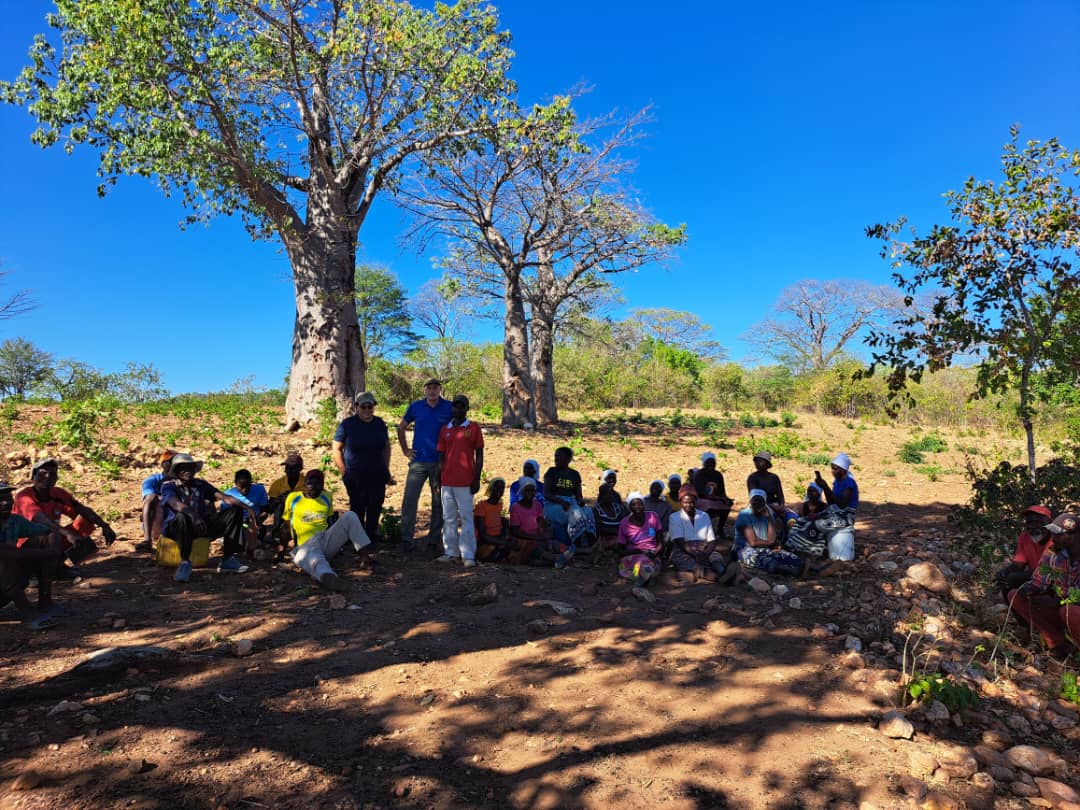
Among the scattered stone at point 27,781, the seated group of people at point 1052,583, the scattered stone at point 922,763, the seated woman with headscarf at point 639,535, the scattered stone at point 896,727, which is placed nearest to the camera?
the scattered stone at point 27,781

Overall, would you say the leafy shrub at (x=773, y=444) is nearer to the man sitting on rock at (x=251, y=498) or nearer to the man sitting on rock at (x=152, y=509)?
the man sitting on rock at (x=251, y=498)

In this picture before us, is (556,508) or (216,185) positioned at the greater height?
(216,185)

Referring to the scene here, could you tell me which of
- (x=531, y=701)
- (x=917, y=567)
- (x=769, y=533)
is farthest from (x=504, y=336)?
(x=531, y=701)

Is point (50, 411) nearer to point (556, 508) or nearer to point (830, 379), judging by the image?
point (556, 508)

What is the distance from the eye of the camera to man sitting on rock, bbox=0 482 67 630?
4.34 meters

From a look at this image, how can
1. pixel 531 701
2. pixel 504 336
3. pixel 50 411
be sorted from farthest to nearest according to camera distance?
1. pixel 504 336
2. pixel 50 411
3. pixel 531 701

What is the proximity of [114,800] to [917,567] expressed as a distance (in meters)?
6.06

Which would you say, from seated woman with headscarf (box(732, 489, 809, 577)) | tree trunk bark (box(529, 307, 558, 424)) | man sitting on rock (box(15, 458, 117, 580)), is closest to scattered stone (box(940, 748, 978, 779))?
seated woman with headscarf (box(732, 489, 809, 577))

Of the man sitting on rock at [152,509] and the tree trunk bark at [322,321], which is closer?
the man sitting on rock at [152,509]

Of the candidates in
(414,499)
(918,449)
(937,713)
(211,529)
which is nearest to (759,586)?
(937,713)

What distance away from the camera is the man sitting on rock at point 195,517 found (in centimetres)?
554

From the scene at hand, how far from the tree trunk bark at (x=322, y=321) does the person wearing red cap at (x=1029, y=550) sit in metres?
9.75

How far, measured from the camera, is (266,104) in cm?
1041

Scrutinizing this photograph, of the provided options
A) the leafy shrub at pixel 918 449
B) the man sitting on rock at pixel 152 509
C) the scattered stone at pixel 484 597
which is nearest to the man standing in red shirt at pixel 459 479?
the scattered stone at pixel 484 597
